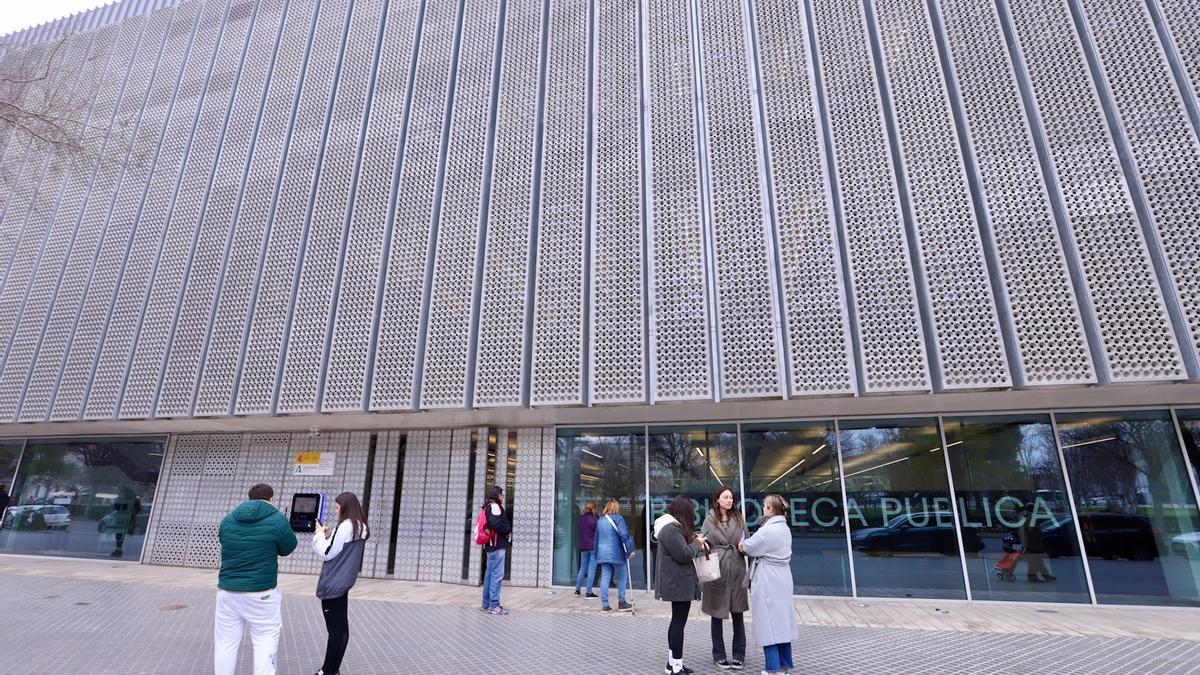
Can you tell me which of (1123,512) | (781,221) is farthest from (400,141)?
(1123,512)

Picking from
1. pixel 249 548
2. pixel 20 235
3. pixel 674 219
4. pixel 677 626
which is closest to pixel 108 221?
pixel 20 235

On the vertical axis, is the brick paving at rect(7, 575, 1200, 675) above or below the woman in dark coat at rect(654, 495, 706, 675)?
below

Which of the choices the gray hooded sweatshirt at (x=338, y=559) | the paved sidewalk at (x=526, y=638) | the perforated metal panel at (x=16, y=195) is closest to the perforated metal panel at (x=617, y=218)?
the paved sidewalk at (x=526, y=638)

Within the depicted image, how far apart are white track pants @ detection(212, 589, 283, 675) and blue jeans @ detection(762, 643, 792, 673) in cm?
→ 435

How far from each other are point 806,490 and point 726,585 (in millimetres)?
6007

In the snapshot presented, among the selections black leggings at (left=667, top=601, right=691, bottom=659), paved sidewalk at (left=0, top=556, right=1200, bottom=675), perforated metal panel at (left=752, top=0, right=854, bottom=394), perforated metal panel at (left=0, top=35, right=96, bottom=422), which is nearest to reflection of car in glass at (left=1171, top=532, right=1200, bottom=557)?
paved sidewalk at (left=0, top=556, right=1200, bottom=675)

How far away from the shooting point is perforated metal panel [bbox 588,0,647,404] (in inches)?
428

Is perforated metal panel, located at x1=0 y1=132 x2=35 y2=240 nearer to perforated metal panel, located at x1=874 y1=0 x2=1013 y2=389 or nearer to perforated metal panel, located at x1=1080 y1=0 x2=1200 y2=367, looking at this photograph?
perforated metal panel, located at x1=874 y1=0 x2=1013 y2=389

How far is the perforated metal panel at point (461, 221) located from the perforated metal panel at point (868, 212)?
7461 millimetres

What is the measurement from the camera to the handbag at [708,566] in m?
5.81

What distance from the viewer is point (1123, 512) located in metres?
10.1

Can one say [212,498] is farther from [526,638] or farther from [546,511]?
[526,638]

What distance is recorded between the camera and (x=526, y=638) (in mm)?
7383

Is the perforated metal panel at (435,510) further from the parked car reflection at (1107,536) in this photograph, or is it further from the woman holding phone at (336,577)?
the parked car reflection at (1107,536)
